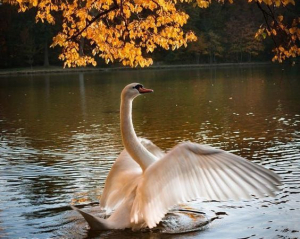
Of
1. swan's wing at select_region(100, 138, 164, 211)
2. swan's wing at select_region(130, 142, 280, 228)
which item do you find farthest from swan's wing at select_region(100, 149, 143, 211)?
swan's wing at select_region(130, 142, 280, 228)

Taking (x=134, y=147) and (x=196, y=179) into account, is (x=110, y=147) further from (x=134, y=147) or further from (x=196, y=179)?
(x=196, y=179)

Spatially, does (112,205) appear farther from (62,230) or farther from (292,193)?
(292,193)

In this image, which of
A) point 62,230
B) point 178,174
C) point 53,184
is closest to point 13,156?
point 53,184

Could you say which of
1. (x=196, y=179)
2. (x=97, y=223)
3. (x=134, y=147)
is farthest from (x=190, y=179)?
(x=97, y=223)

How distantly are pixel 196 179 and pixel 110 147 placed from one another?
8.74 metres

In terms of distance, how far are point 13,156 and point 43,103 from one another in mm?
15078

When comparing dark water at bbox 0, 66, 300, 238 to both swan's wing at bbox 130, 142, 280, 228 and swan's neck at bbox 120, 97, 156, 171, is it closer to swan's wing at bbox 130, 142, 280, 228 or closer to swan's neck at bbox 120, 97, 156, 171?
swan's neck at bbox 120, 97, 156, 171

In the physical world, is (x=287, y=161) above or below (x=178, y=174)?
below

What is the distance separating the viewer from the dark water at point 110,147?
766cm

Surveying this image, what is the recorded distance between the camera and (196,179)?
18.4 ft

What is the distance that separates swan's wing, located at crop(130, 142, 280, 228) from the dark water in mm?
1416

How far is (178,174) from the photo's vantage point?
223 inches

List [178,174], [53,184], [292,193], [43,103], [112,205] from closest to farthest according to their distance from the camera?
[178,174]
[112,205]
[292,193]
[53,184]
[43,103]

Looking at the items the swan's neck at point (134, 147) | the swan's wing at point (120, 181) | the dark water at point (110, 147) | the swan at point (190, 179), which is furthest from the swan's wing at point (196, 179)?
the dark water at point (110, 147)
